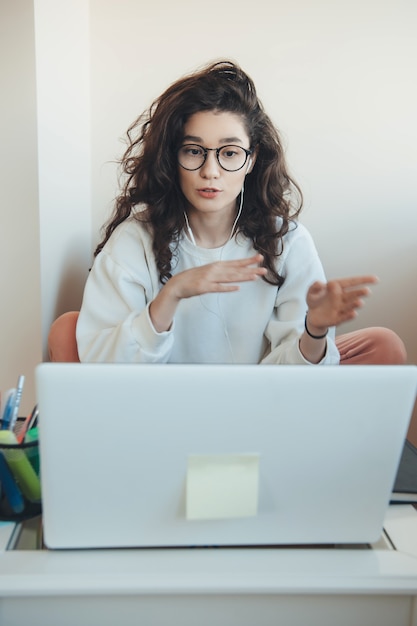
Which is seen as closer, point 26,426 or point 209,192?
point 26,426

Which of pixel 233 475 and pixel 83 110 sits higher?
pixel 83 110

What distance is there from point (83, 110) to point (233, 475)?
1419mm

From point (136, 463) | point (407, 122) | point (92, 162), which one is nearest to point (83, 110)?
point (92, 162)

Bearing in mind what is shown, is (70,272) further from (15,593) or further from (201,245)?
(15,593)

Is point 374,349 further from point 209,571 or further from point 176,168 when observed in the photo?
point 209,571

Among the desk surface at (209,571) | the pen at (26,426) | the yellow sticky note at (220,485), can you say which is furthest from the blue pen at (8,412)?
the yellow sticky note at (220,485)

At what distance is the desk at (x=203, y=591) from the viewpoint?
2.25 feet

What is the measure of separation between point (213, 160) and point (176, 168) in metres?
0.13

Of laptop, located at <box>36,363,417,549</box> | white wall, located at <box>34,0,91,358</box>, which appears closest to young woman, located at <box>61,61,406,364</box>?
white wall, located at <box>34,0,91,358</box>

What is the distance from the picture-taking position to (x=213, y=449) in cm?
70

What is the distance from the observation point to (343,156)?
200 cm

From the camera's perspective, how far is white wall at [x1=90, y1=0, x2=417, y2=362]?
190 cm

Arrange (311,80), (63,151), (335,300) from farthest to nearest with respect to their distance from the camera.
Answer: (311,80), (63,151), (335,300)

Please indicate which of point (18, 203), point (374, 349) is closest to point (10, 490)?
point (18, 203)
